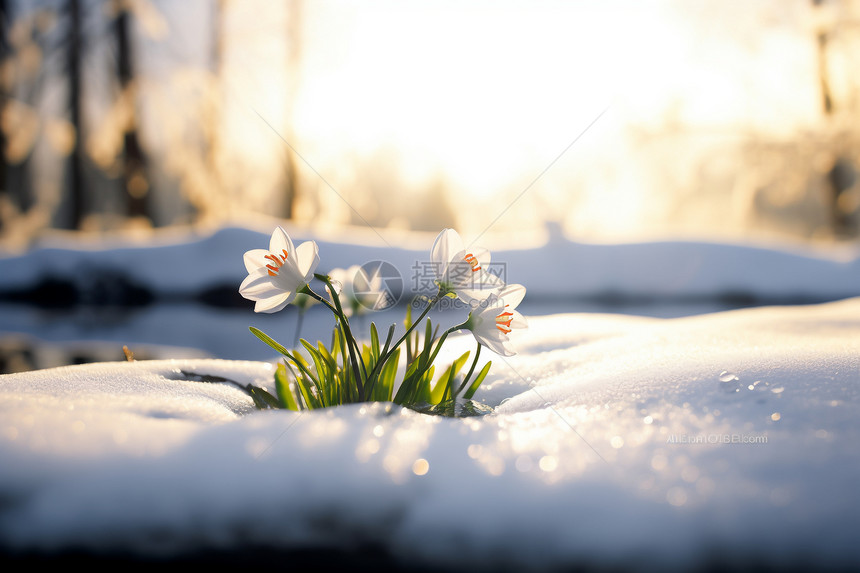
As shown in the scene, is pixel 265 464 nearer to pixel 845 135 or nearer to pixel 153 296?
pixel 153 296

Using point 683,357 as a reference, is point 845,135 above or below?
above

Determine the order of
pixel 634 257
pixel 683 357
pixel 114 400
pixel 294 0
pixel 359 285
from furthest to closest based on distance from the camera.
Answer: pixel 294 0 < pixel 634 257 < pixel 359 285 < pixel 683 357 < pixel 114 400

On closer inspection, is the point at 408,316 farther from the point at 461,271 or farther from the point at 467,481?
the point at 467,481

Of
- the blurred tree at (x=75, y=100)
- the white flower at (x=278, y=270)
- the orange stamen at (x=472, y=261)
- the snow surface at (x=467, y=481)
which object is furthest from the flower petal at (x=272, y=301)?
the blurred tree at (x=75, y=100)

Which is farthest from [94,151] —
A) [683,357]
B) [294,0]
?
[683,357]

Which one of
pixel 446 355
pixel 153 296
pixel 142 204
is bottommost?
pixel 446 355

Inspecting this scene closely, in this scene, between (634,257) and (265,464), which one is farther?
(634,257)

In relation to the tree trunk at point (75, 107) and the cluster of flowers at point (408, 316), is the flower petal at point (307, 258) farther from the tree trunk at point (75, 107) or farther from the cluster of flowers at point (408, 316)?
the tree trunk at point (75, 107)
